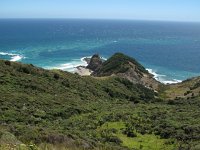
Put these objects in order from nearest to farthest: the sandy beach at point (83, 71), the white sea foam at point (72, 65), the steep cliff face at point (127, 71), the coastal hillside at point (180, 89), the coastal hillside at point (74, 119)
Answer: the coastal hillside at point (74, 119)
the coastal hillside at point (180, 89)
the steep cliff face at point (127, 71)
the sandy beach at point (83, 71)
the white sea foam at point (72, 65)

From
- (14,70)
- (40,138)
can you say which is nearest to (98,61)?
(14,70)

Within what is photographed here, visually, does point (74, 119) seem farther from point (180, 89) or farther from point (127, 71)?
point (127, 71)

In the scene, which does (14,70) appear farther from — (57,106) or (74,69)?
(74,69)

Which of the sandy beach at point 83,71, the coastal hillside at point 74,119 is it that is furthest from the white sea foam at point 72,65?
the coastal hillside at point 74,119

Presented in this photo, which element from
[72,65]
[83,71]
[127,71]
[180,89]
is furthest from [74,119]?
[72,65]

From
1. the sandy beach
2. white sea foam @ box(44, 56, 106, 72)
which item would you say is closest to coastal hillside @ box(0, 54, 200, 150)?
the sandy beach

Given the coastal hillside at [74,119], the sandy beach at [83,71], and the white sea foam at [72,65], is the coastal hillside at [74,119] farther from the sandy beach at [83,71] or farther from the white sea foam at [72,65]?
the white sea foam at [72,65]
